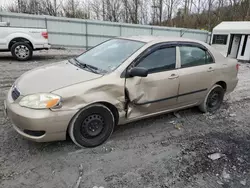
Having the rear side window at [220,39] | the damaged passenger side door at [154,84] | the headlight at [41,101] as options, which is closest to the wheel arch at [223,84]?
the damaged passenger side door at [154,84]

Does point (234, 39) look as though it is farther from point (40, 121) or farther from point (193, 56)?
point (40, 121)

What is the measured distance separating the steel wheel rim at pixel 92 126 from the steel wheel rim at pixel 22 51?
6.98m

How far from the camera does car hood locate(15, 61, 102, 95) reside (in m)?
2.54

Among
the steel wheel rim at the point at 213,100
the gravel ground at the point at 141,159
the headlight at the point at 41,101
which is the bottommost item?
the gravel ground at the point at 141,159

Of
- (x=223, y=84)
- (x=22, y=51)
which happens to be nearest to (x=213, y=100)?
(x=223, y=84)

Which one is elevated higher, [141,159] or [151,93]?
[151,93]

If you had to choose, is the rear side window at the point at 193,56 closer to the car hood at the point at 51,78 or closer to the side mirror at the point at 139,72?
the side mirror at the point at 139,72

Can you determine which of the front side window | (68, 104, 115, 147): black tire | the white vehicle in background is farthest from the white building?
(68, 104, 115, 147): black tire

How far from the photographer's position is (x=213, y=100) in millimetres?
4238

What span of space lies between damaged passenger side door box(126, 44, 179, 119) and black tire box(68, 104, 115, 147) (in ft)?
1.26

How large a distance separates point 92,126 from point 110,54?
1269 mm

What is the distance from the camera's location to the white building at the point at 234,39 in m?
13.0

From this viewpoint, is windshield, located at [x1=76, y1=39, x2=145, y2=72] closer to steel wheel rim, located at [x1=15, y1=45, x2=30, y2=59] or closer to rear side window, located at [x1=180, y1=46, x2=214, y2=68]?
rear side window, located at [x1=180, y1=46, x2=214, y2=68]

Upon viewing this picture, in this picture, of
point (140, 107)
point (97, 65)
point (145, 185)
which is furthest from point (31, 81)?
point (145, 185)
